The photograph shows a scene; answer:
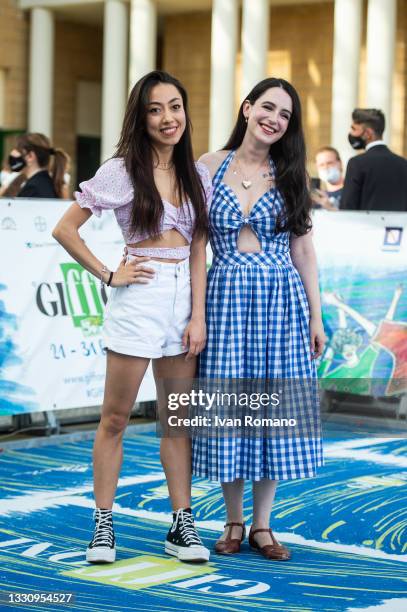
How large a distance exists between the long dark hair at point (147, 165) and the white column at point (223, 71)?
2325 centimetres

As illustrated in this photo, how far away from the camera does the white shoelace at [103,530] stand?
4617mm

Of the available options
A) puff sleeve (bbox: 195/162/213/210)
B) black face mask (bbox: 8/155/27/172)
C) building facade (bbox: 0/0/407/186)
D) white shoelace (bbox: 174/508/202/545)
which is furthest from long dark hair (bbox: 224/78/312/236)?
building facade (bbox: 0/0/407/186)

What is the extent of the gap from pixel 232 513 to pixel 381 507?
46.7 inches

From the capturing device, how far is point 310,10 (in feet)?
98.8

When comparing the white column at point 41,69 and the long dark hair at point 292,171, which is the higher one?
the white column at point 41,69

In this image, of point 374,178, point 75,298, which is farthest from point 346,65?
point 75,298

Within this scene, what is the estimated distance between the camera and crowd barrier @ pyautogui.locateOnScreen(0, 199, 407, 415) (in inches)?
294

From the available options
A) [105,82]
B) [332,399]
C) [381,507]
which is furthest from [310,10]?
[381,507]

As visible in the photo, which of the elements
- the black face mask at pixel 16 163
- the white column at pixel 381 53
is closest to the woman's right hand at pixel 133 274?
the black face mask at pixel 16 163

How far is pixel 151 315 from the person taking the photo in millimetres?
4508

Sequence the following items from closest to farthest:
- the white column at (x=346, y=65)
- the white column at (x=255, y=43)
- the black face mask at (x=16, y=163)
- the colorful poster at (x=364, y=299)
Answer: the colorful poster at (x=364, y=299), the black face mask at (x=16, y=163), the white column at (x=346, y=65), the white column at (x=255, y=43)

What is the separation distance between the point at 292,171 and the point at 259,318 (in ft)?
1.98

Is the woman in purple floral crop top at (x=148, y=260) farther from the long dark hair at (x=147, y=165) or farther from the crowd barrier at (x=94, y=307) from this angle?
the crowd barrier at (x=94, y=307)

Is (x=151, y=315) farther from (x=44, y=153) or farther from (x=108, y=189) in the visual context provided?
(x=44, y=153)
